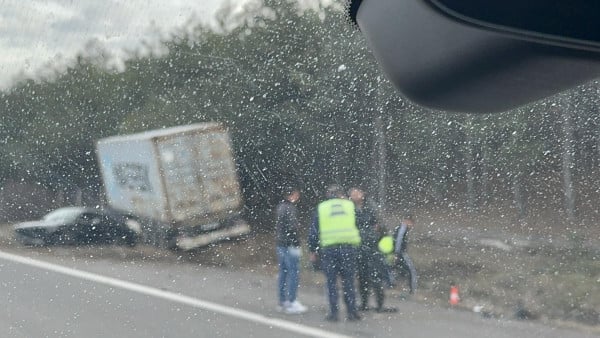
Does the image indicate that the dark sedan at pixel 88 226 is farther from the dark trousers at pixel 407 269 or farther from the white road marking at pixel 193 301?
the dark trousers at pixel 407 269

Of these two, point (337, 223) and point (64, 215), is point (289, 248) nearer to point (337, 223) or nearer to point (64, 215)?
point (337, 223)

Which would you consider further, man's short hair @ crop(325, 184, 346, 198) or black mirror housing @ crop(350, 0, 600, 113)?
man's short hair @ crop(325, 184, 346, 198)

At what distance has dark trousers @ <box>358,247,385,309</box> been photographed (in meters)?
2.20

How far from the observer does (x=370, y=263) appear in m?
2.20

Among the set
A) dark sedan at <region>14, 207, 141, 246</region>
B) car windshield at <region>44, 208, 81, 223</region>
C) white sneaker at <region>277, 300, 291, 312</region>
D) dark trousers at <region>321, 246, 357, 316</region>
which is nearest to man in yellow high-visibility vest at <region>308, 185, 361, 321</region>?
dark trousers at <region>321, 246, 357, 316</region>

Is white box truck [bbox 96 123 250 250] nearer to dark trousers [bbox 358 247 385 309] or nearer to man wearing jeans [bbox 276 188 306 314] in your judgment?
man wearing jeans [bbox 276 188 306 314]

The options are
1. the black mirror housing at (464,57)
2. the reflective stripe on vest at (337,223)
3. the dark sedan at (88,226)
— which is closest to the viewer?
the black mirror housing at (464,57)

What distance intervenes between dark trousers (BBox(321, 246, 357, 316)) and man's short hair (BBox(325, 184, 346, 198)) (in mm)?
123

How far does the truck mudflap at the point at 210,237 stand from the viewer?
2.26 metres

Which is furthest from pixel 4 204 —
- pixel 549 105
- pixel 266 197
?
pixel 549 105

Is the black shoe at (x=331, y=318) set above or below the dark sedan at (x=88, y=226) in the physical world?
below

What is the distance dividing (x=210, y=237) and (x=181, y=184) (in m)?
0.15

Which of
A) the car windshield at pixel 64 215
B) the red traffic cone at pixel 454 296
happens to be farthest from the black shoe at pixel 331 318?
the car windshield at pixel 64 215

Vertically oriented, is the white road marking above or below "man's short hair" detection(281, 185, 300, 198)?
below
